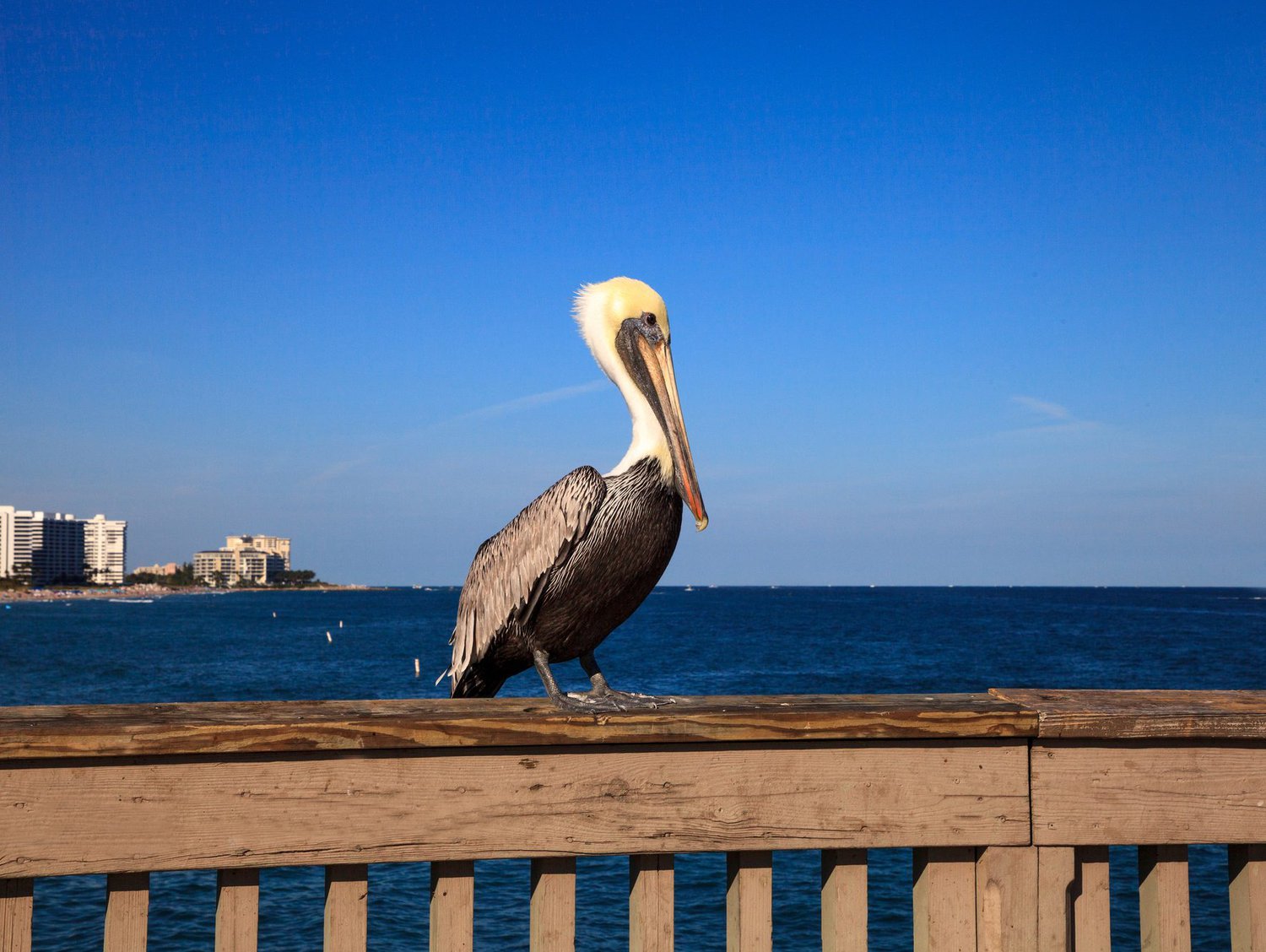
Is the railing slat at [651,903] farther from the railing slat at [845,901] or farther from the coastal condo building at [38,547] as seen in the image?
the coastal condo building at [38,547]

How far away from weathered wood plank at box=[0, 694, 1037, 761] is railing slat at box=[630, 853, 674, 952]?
0.87ft

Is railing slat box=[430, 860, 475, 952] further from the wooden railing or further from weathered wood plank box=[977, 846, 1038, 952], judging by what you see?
weathered wood plank box=[977, 846, 1038, 952]

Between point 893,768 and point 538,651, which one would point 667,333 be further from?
point 893,768

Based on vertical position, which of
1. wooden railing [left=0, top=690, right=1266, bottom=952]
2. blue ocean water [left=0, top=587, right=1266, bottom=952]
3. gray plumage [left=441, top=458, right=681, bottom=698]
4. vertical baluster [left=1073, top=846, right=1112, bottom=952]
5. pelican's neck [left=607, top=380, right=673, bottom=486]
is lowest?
blue ocean water [left=0, top=587, right=1266, bottom=952]

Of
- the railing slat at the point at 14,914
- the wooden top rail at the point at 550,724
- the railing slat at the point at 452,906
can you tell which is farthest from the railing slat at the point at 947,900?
the railing slat at the point at 14,914

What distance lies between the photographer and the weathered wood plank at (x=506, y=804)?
1.87 metres

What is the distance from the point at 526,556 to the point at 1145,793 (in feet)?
5.85

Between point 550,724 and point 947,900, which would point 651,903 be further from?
point 947,900

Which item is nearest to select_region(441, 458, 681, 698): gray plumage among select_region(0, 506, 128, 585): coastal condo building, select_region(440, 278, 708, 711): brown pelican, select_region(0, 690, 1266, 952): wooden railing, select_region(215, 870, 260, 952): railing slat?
select_region(440, 278, 708, 711): brown pelican

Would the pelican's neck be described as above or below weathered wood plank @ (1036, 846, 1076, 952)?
above

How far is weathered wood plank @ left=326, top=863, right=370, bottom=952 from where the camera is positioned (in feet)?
6.37

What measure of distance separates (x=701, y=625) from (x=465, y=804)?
296 feet

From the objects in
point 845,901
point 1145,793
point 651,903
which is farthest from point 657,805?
point 1145,793

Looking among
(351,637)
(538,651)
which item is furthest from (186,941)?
(351,637)
